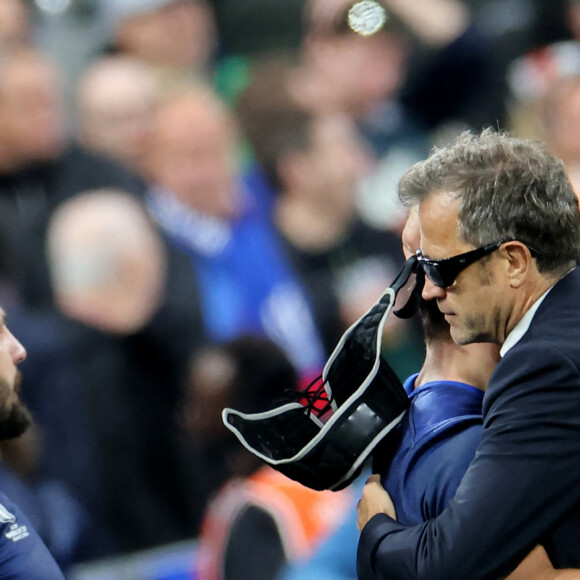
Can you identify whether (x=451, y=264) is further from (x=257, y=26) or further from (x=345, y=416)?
(x=257, y=26)

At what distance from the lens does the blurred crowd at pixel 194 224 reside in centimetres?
324

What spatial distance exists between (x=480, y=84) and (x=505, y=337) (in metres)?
2.96

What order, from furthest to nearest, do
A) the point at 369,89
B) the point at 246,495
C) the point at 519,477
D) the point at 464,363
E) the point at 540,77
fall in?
the point at 540,77 → the point at 369,89 → the point at 246,495 → the point at 464,363 → the point at 519,477

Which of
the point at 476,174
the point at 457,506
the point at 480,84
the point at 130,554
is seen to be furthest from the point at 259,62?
the point at 457,506

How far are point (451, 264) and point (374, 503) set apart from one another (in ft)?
1.30

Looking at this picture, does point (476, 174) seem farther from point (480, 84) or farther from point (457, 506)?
point (480, 84)

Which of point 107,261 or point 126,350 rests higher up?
point 107,261

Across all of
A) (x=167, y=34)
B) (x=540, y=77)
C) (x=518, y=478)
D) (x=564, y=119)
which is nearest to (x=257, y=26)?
(x=167, y=34)

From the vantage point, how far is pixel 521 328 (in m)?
1.44

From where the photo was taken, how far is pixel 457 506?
1350mm

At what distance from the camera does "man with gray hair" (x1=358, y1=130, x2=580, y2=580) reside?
1.33 metres

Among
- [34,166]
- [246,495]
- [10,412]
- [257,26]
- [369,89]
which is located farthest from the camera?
[369,89]

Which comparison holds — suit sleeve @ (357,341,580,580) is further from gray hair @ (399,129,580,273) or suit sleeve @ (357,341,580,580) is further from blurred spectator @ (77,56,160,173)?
blurred spectator @ (77,56,160,173)

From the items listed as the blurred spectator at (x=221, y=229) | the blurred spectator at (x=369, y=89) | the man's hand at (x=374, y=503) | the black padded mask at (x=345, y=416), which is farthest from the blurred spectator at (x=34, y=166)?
the man's hand at (x=374, y=503)
